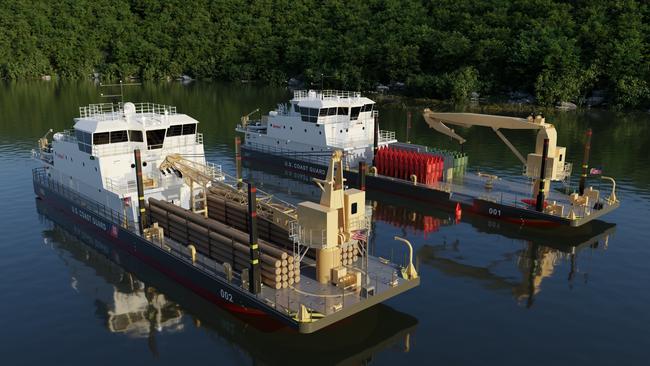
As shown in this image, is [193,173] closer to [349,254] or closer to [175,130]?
[175,130]

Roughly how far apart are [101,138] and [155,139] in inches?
127

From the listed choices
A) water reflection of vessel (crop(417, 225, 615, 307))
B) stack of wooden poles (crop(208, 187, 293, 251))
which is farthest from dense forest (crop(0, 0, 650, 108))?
stack of wooden poles (crop(208, 187, 293, 251))

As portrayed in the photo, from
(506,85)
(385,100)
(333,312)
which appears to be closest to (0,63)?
(385,100)

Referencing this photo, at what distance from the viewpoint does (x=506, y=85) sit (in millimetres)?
103000

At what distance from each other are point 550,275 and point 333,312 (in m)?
14.8

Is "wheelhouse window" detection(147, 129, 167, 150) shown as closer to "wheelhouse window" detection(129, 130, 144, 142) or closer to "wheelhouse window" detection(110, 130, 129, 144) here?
"wheelhouse window" detection(129, 130, 144, 142)

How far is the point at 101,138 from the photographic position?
31875mm

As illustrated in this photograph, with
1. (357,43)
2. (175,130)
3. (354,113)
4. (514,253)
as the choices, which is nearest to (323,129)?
(354,113)

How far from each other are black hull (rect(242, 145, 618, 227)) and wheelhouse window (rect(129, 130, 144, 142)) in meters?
18.5

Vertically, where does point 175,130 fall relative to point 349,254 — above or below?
above

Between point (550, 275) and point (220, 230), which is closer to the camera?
point (220, 230)

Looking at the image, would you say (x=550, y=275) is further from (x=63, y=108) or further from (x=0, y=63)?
(x=0, y=63)

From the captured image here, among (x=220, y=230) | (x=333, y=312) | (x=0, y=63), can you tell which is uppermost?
(x=0, y=63)

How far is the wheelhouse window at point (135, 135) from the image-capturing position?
3275 centimetres
